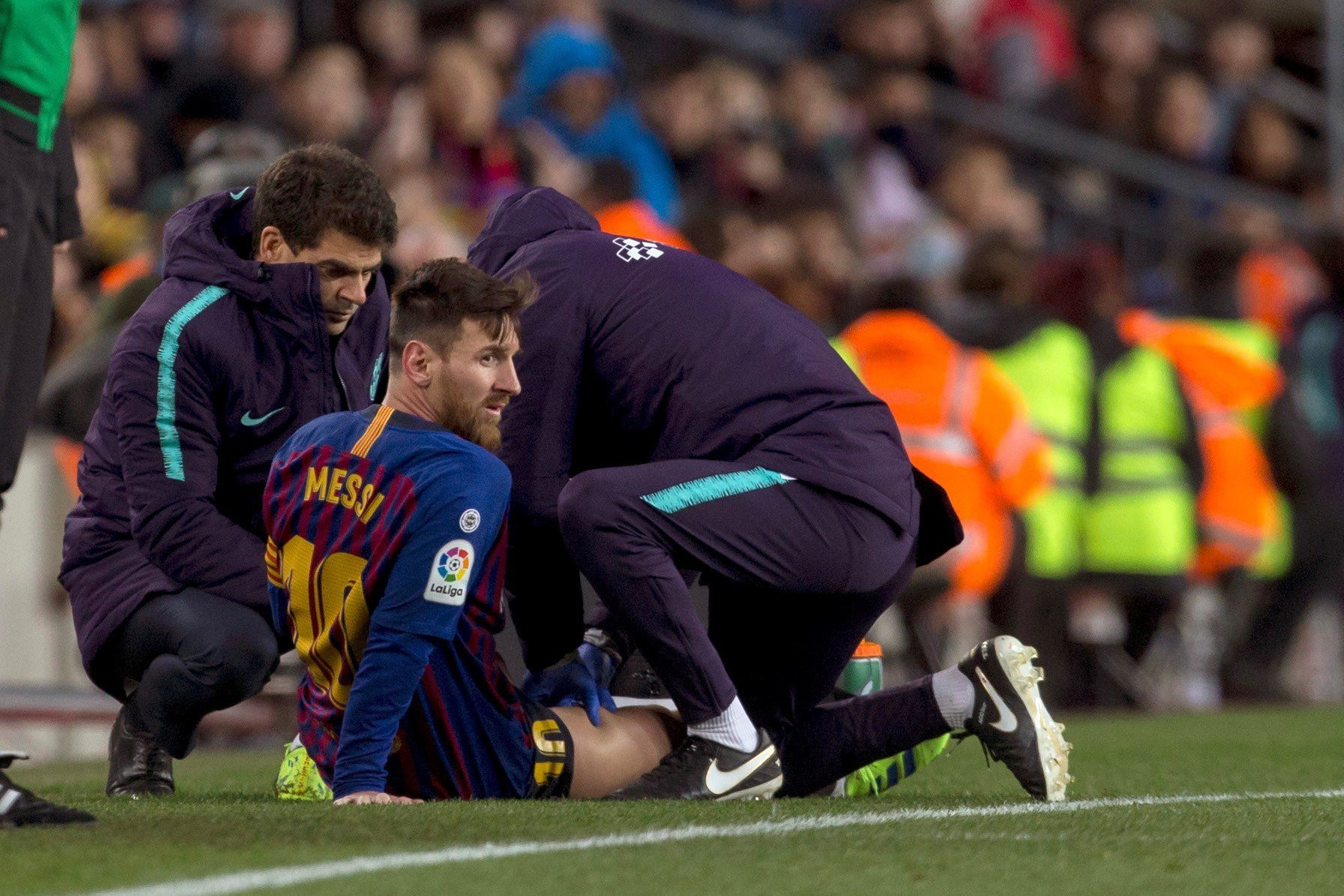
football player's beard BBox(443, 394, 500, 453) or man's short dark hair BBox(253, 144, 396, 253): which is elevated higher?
man's short dark hair BBox(253, 144, 396, 253)

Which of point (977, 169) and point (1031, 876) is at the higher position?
point (977, 169)

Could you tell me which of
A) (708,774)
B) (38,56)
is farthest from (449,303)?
(38,56)

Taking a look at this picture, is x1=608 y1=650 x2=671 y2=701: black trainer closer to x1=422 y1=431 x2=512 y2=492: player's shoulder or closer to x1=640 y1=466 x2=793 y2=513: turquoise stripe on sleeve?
x1=640 y1=466 x2=793 y2=513: turquoise stripe on sleeve

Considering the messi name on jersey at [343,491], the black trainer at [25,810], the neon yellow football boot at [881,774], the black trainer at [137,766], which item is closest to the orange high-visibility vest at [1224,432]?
the neon yellow football boot at [881,774]

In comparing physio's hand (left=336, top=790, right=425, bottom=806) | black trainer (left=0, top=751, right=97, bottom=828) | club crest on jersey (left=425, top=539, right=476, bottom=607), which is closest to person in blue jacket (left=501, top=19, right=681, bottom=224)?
club crest on jersey (left=425, top=539, right=476, bottom=607)

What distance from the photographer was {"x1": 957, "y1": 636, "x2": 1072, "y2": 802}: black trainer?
453 centimetres

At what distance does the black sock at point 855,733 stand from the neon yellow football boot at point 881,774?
153mm

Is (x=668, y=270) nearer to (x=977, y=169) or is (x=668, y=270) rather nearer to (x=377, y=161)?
(x=377, y=161)

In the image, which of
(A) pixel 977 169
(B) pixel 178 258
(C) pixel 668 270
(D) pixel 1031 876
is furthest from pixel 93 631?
(A) pixel 977 169

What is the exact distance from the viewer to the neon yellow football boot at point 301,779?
4.61 meters

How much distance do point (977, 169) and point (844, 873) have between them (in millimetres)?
9284

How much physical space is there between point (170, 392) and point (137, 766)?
863mm

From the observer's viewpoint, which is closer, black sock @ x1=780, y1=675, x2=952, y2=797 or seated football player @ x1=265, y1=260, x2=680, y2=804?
seated football player @ x1=265, y1=260, x2=680, y2=804

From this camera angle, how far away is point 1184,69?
47.7ft
